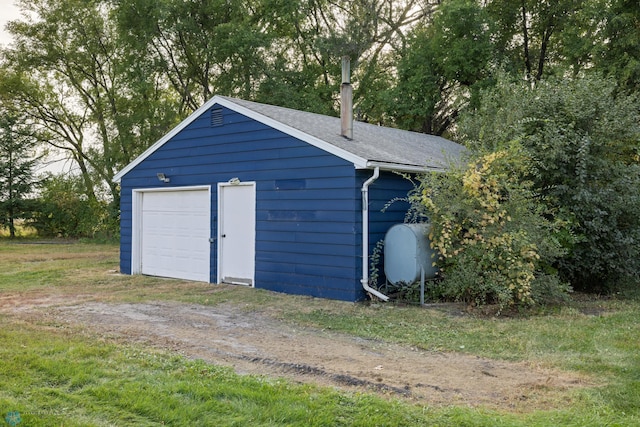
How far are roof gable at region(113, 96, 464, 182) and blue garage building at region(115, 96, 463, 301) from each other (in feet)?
0.08

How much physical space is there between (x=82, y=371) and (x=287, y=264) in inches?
205

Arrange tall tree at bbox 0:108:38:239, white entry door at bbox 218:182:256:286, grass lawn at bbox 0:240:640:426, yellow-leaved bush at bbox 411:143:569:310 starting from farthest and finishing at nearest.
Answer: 1. tall tree at bbox 0:108:38:239
2. white entry door at bbox 218:182:256:286
3. yellow-leaved bush at bbox 411:143:569:310
4. grass lawn at bbox 0:240:640:426

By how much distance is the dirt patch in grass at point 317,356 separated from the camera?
13.9 feet

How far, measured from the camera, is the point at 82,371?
4383 mm

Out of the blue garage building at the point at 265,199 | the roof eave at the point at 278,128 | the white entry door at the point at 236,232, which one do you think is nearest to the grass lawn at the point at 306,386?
the blue garage building at the point at 265,199

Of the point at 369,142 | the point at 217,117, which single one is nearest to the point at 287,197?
the point at 369,142

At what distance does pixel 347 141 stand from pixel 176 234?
4.37 m

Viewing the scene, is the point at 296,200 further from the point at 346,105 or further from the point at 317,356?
the point at 317,356

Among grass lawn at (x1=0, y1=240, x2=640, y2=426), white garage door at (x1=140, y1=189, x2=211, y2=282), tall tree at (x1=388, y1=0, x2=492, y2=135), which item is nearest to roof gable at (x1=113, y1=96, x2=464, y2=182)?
white garage door at (x1=140, y1=189, x2=211, y2=282)

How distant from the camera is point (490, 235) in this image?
24.9 feet

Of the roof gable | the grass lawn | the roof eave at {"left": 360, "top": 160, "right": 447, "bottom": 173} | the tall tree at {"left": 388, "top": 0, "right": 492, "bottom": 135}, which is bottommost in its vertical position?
the grass lawn

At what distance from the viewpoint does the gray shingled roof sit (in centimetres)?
891

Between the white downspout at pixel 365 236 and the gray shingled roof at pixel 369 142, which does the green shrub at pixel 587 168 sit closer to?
the gray shingled roof at pixel 369 142

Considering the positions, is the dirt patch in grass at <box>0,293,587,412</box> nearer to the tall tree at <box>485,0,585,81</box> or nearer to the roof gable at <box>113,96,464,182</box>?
the roof gable at <box>113,96,464,182</box>
